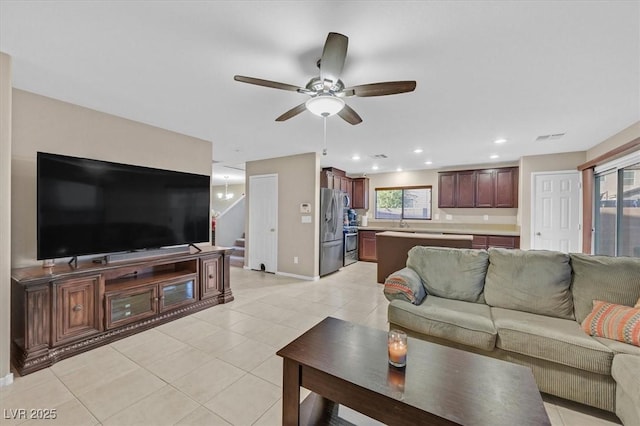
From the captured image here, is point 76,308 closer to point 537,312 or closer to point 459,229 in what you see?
point 537,312

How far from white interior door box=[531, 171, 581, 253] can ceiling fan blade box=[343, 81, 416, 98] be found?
477cm

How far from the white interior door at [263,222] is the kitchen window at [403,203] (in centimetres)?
316

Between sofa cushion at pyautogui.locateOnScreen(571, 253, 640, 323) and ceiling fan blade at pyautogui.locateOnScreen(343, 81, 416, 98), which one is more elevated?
ceiling fan blade at pyautogui.locateOnScreen(343, 81, 416, 98)

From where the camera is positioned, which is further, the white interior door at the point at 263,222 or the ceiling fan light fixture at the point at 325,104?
the white interior door at the point at 263,222

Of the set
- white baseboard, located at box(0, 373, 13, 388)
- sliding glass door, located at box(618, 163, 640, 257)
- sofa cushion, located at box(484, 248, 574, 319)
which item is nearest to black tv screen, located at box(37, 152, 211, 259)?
white baseboard, located at box(0, 373, 13, 388)

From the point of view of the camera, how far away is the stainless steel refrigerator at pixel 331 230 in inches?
204

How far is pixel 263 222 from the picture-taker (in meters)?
5.62

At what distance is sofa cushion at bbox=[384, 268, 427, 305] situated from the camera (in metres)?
2.40

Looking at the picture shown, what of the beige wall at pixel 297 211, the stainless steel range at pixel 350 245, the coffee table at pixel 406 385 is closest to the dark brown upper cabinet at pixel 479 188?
the stainless steel range at pixel 350 245

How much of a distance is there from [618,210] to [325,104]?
4712 mm

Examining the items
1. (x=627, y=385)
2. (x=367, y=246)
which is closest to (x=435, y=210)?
(x=367, y=246)

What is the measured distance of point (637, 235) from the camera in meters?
3.42

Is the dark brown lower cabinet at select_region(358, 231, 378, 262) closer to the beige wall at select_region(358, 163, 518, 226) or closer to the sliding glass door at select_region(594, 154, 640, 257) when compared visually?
the beige wall at select_region(358, 163, 518, 226)

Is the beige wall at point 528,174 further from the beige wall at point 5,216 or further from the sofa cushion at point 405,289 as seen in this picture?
the beige wall at point 5,216
